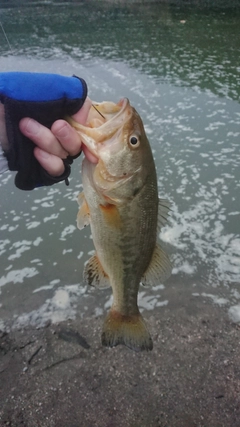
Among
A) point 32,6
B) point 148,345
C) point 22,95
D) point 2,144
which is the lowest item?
point 32,6

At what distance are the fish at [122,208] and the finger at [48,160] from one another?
0.54ft

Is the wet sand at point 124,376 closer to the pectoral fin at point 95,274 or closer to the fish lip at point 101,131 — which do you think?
the pectoral fin at point 95,274

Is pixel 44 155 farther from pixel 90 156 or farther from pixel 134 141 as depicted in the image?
pixel 134 141

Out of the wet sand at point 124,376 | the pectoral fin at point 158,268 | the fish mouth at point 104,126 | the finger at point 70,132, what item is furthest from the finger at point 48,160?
the wet sand at point 124,376

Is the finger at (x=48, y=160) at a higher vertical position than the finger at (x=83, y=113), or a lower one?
lower

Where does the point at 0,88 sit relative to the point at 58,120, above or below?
above

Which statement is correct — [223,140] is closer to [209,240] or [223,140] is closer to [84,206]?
[209,240]

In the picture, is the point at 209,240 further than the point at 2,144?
Yes

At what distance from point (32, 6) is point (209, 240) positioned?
26.0 meters

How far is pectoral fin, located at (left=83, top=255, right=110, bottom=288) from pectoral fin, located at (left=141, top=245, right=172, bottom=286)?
0.30m

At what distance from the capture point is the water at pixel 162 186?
4.69 meters

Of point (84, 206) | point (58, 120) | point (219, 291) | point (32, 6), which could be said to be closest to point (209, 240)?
point (219, 291)

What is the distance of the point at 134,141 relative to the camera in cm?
232

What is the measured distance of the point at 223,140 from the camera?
7773mm
